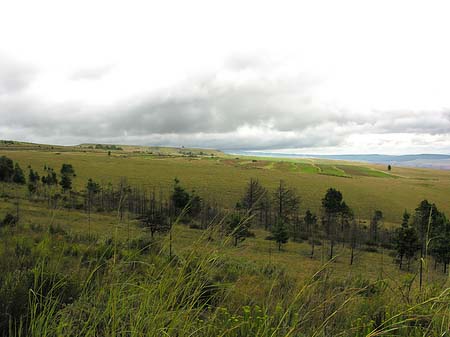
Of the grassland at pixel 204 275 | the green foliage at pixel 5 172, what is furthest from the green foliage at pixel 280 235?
the green foliage at pixel 5 172

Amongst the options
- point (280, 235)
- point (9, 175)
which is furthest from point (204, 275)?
point (9, 175)

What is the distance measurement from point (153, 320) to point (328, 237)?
44.9m

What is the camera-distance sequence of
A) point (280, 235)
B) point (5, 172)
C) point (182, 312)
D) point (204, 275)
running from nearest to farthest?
1. point (182, 312)
2. point (204, 275)
3. point (280, 235)
4. point (5, 172)

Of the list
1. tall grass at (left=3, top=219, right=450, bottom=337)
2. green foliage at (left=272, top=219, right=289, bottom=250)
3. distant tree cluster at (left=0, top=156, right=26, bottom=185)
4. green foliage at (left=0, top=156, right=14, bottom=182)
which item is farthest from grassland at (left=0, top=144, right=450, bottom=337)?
green foliage at (left=0, top=156, right=14, bottom=182)

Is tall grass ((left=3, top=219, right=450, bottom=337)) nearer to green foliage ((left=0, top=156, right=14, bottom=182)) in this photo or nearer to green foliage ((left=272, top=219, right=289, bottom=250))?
green foliage ((left=272, top=219, right=289, bottom=250))

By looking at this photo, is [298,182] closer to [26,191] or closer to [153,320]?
[26,191]

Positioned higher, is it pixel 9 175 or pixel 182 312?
pixel 182 312

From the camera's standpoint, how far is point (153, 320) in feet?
5.68

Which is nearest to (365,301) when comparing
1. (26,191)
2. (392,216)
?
(26,191)

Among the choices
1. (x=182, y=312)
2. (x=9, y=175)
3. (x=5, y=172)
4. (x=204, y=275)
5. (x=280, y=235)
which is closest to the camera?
(x=182, y=312)

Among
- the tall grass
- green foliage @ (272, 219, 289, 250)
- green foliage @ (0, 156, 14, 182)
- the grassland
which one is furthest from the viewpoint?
green foliage @ (0, 156, 14, 182)

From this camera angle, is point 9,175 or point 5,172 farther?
point 9,175

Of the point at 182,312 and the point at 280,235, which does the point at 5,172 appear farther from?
the point at 182,312

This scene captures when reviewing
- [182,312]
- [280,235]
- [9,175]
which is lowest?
[280,235]
